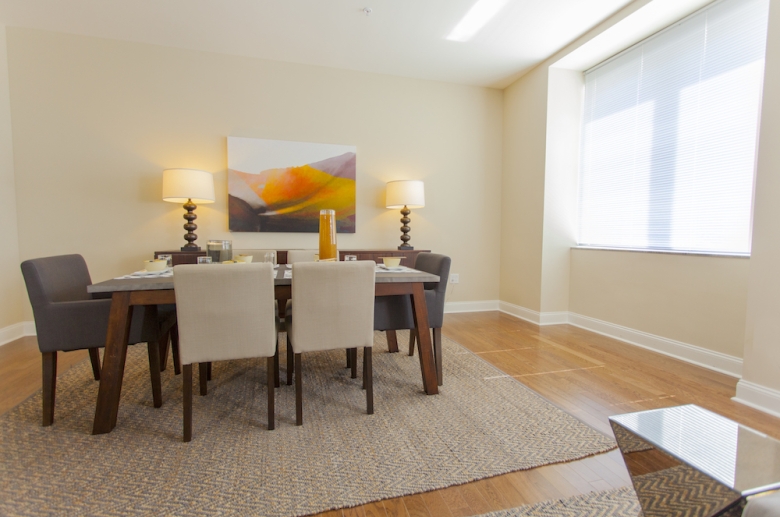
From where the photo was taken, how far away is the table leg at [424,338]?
6.77 ft

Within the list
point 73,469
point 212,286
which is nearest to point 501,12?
point 212,286

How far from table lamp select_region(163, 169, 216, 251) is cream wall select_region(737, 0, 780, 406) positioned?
3.83m

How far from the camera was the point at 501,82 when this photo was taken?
13.9ft

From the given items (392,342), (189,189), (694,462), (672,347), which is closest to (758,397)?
(672,347)

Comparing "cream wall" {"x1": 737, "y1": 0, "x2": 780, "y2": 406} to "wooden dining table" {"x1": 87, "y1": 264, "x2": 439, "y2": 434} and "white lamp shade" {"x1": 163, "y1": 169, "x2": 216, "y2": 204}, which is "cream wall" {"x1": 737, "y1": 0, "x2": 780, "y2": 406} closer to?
"wooden dining table" {"x1": 87, "y1": 264, "x2": 439, "y2": 434}

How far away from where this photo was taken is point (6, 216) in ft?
10.2

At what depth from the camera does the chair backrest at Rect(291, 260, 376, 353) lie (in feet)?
5.59

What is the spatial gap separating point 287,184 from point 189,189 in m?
0.92

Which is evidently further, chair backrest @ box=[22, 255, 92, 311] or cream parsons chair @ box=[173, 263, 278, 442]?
chair backrest @ box=[22, 255, 92, 311]

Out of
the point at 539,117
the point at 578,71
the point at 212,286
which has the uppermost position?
the point at 578,71

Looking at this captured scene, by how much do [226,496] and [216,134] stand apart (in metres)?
3.29

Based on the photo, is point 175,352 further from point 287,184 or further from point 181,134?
point 181,134

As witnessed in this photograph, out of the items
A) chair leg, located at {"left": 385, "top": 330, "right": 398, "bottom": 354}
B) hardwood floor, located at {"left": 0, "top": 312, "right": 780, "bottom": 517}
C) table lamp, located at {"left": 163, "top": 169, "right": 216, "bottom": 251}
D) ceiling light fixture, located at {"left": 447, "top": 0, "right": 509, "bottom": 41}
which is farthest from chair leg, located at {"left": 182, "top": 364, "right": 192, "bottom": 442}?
ceiling light fixture, located at {"left": 447, "top": 0, "right": 509, "bottom": 41}

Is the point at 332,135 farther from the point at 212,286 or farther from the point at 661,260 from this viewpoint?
the point at 661,260
